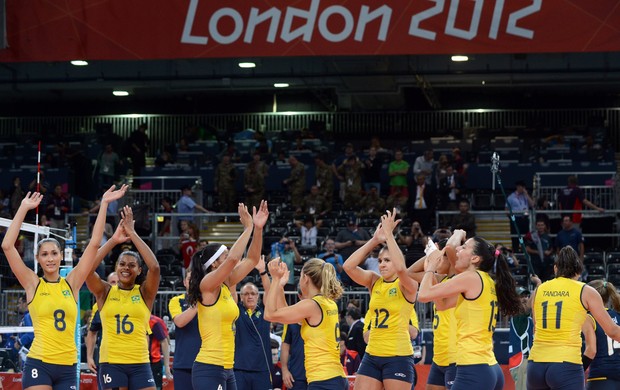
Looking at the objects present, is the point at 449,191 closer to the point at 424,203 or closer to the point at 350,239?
the point at 424,203

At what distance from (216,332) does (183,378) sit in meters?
0.73

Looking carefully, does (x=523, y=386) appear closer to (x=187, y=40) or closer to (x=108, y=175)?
(x=187, y=40)

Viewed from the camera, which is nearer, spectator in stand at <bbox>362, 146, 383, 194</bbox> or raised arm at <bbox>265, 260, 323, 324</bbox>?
raised arm at <bbox>265, 260, 323, 324</bbox>

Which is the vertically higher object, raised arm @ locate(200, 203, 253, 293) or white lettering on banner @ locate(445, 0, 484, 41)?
white lettering on banner @ locate(445, 0, 484, 41)

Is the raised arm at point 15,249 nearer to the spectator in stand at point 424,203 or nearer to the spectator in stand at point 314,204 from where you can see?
the spectator in stand at point 424,203

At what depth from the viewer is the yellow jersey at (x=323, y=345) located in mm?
9352

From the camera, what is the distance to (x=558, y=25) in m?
22.3

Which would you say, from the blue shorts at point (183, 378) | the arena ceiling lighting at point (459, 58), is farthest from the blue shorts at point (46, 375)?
the arena ceiling lighting at point (459, 58)

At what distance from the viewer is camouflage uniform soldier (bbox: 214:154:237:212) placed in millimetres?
25688

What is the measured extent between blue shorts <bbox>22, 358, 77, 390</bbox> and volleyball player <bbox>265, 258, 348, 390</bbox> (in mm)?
1948

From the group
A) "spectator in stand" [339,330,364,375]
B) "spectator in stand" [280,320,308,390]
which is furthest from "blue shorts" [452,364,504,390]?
"spectator in stand" [339,330,364,375]

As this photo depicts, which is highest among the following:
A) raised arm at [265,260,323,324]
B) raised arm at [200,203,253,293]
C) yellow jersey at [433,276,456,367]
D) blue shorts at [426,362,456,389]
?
raised arm at [200,203,253,293]

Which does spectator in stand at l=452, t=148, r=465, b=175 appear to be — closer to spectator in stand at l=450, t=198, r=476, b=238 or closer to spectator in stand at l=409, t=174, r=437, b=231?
spectator in stand at l=409, t=174, r=437, b=231

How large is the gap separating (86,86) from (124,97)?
5989 mm
